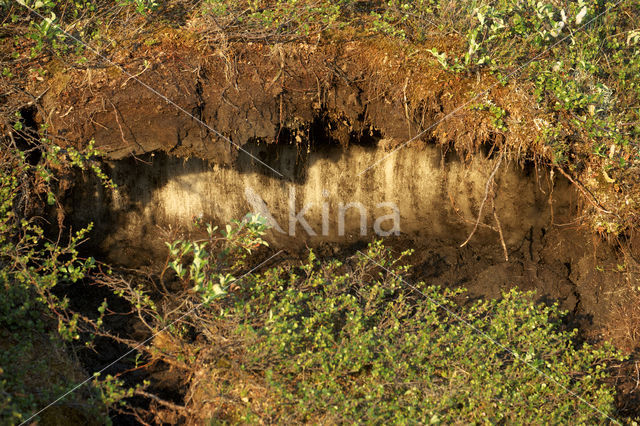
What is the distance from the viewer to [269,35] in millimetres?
5512

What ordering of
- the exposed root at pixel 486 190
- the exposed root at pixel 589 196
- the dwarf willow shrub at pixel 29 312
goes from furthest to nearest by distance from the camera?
the exposed root at pixel 486 190
the exposed root at pixel 589 196
the dwarf willow shrub at pixel 29 312

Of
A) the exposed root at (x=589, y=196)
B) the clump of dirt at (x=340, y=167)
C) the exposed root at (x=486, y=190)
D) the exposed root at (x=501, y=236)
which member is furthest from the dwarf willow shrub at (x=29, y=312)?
the exposed root at (x=589, y=196)

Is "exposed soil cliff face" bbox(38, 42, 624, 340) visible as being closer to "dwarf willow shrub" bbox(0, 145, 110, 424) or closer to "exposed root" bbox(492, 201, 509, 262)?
"exposed root" bbox(492, 201, 509, 262)

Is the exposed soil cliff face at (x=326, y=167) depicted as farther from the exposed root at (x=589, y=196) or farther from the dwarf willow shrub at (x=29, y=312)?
the dwarf willow shrub at (x=29, y=312)

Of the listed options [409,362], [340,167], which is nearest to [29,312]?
[409,362]

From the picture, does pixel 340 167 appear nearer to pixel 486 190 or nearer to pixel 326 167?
pixel 326 167

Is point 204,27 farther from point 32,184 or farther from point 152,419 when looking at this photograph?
point 152,419

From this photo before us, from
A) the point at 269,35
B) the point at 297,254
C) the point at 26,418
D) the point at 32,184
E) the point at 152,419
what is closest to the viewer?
the point at 26,418

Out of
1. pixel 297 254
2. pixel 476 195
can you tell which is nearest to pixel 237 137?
pixel 297 254

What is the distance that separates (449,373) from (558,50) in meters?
3.30

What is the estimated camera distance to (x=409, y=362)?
14.6ft

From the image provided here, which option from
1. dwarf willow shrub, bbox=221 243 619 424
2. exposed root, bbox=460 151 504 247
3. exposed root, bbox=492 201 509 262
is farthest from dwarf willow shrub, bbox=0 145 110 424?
exposed root, bbox=492 201 509 262

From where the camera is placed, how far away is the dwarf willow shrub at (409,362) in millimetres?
4004

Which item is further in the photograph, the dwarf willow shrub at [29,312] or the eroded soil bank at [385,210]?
the eroded soil bank at [385,210]
